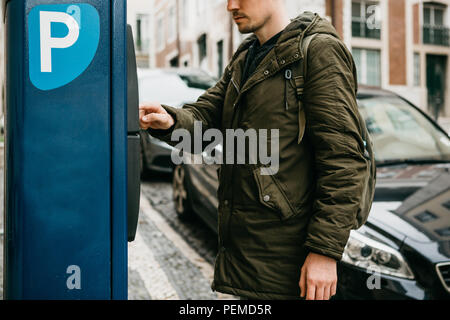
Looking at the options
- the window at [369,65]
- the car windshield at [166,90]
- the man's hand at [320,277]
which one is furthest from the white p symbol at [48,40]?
the window at [369,65]

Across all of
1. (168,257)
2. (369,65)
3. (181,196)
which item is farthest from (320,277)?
(369,65)

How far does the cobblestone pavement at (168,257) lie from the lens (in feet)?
12.5

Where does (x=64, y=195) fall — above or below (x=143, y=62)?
below

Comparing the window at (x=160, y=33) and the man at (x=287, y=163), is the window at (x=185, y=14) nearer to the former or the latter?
the window at (x=160, y=33)

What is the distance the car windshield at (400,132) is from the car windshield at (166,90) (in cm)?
335

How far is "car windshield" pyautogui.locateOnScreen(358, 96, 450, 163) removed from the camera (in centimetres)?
397

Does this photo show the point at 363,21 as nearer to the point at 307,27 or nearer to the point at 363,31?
the point at 363,31

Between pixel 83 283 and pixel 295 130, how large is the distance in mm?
834

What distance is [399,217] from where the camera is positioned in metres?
2.96

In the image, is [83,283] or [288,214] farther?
[288,214]

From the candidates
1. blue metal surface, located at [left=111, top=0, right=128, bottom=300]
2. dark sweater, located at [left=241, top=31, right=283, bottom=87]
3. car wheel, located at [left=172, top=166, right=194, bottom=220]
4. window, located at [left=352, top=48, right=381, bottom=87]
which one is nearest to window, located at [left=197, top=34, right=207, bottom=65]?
window, located at [left=352, top=48, right=381, bottom=87]

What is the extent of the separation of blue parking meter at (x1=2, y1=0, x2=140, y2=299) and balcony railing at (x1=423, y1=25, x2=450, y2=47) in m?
26.4

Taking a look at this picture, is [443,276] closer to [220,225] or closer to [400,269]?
[400,269]

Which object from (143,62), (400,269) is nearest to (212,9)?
(143,62)
